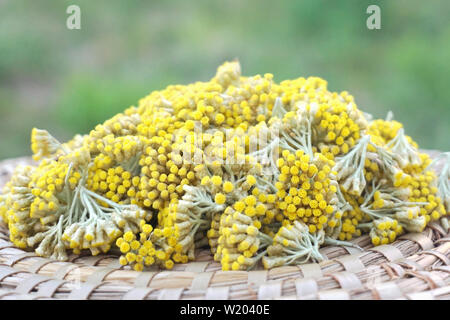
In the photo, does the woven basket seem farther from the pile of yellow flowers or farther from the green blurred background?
the green blurred background

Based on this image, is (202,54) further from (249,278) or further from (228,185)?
(249,278)

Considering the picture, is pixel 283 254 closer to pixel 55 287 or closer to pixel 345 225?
pixel 345 225

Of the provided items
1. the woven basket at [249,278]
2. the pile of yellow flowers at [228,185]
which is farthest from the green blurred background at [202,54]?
the woven basket at [249,278]

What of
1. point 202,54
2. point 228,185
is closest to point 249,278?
point 228,185

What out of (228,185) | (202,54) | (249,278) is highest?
(202,54)

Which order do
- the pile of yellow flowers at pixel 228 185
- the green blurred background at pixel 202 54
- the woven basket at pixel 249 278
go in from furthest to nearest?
the green blurred background at pixel 202 54 → the pile of yellow flowers at pixel 228 185 → the woven basket at pixel 249 278

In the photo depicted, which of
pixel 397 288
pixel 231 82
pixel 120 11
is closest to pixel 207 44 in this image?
pixel 120 11

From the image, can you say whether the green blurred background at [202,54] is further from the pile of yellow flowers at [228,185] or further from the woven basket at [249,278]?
the woven basket at [249,278]

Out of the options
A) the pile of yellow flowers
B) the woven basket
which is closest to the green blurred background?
the pile of yellow flowers
